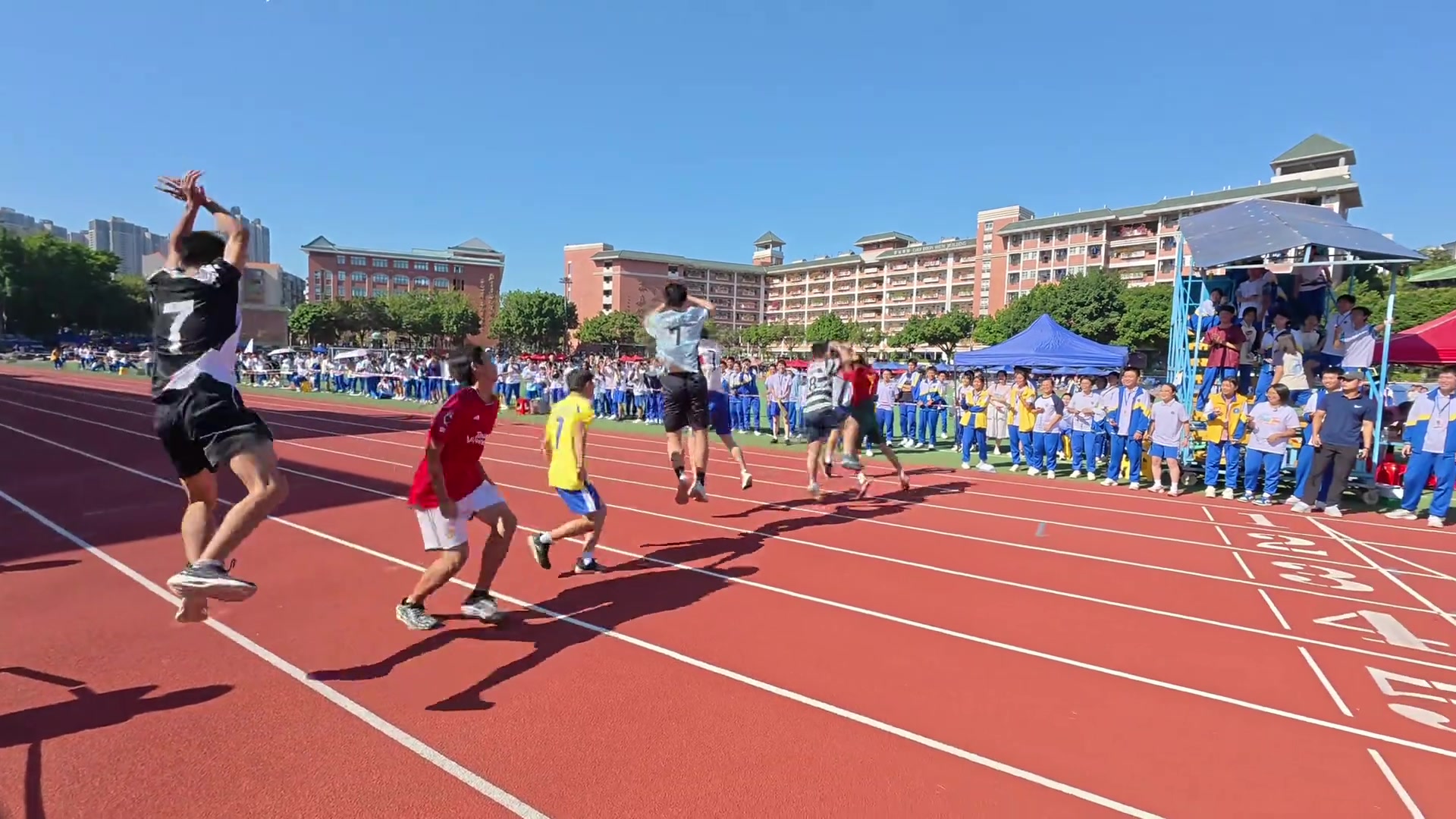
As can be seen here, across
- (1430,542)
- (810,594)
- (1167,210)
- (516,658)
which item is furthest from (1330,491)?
(1167,210)

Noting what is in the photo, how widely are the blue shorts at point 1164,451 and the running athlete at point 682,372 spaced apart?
7.90 meters

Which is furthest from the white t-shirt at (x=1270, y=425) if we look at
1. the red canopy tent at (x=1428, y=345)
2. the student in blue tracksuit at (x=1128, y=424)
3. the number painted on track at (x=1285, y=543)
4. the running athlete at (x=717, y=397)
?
the running athlete at (x=717, y=397)

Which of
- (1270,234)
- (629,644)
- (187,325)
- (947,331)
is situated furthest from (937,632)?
(947,331)

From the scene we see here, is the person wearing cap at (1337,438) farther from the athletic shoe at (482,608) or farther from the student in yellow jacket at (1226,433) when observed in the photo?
the athletic shoe at (482,608)

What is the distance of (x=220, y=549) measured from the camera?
3518 millimetres

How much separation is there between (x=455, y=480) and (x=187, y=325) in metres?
1.60

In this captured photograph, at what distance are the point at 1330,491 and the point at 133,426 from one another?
22457 mm

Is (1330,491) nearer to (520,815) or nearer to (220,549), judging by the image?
(520,815)

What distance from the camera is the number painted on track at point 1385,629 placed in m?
4.96

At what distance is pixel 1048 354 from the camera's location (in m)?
16.7

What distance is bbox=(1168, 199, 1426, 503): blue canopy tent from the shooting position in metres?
10.1

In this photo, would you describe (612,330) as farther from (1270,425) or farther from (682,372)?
(682,372)

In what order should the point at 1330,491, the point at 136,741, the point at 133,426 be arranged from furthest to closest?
the point at 133,426
the point at 1330,491
the point at 136,741

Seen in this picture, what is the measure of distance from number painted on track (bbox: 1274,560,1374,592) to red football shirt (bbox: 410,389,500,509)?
6.91 m
